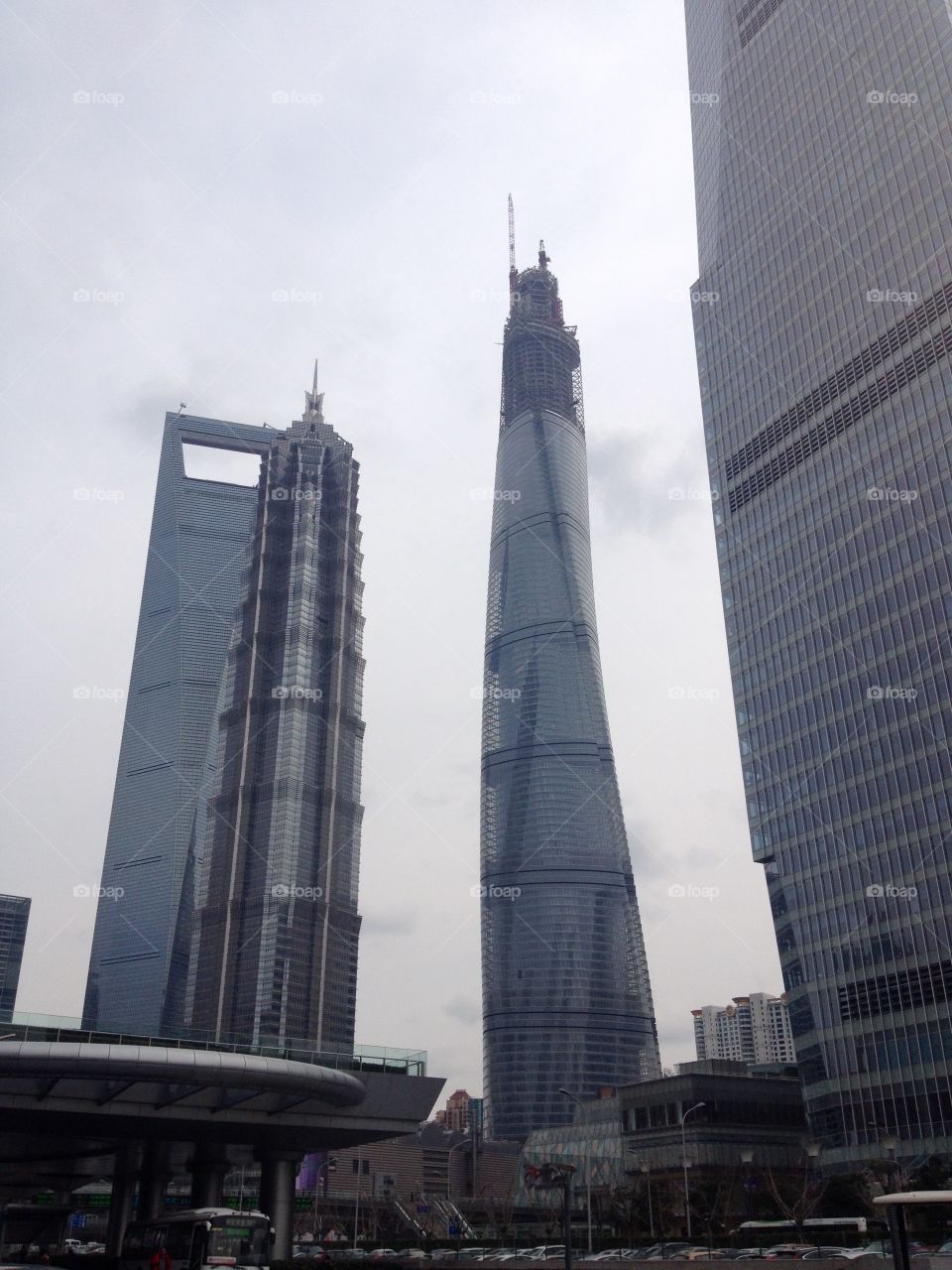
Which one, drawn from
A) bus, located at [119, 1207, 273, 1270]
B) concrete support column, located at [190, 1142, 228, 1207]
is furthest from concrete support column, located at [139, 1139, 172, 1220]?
bus, located at [119, 1207, 273, 1270]

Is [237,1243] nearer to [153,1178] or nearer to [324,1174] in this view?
[153,1178]

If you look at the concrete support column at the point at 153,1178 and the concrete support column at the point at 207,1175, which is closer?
the concrete support column at the point at 153,1178

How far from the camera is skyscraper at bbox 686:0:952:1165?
11038 centimetres

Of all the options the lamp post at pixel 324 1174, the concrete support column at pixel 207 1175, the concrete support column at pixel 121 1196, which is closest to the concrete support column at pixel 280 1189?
the concrete support column at pixel 207 1175

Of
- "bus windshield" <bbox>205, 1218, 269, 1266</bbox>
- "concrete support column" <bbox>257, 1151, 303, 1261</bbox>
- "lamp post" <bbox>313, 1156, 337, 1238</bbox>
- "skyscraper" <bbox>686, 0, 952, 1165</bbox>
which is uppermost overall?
"skyscraper" <bbox>686, 0, 952, 1165</bbox>

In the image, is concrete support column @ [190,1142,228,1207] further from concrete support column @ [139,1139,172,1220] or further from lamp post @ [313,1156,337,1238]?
lamp post @ [313,1156,337,1238]

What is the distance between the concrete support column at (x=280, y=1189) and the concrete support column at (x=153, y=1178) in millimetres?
6889

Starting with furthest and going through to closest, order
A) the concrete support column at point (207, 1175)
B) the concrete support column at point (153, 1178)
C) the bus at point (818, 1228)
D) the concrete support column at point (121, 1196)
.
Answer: the concrete support column at point (121, 1196) < the concrete support column at point (207, 1175) < the concrete support column at point (153, 1178) < the bus at point (818, 1228)

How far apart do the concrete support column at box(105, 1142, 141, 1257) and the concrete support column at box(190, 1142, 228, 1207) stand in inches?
160

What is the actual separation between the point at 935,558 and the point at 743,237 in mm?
59048

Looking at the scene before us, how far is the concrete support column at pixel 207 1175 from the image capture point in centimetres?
6775

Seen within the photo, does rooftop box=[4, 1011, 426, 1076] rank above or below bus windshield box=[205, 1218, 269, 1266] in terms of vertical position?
above

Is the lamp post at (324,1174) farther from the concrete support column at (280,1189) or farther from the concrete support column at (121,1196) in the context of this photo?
the concrete support column at (280,1189)

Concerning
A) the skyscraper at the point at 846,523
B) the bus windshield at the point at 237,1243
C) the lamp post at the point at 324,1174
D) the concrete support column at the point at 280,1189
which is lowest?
the bus windshield at the point at 237,1243
